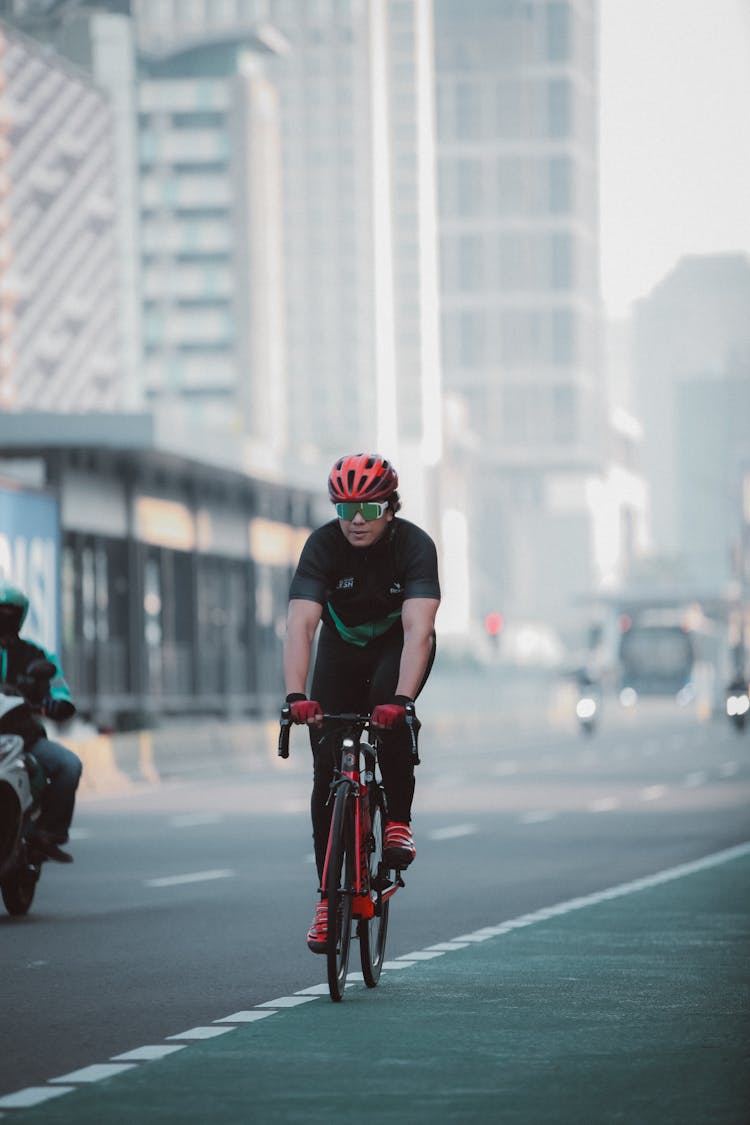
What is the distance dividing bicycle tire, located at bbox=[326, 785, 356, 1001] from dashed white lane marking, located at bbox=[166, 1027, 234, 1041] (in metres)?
0.52

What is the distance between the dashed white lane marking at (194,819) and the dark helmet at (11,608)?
10.9 m

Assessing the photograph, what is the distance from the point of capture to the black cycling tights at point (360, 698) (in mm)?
9672

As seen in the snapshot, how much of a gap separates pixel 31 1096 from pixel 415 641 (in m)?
2.88

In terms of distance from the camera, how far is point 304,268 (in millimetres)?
196625

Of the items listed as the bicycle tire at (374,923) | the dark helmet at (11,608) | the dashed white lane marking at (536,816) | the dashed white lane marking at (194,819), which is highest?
the dark helmet at (11,608)

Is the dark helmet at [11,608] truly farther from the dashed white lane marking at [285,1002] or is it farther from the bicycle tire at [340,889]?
the bicycle tire at [340,889]

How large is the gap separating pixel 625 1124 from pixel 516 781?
28.2 meters

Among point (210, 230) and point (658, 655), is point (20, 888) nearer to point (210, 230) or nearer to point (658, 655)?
point (658, 655)

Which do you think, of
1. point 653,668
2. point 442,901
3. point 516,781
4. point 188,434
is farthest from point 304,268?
point 442,901

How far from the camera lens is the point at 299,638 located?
31.1 feet

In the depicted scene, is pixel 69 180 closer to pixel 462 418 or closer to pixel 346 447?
pixel 346 447

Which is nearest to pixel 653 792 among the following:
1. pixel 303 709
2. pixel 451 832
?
pixel 451 832

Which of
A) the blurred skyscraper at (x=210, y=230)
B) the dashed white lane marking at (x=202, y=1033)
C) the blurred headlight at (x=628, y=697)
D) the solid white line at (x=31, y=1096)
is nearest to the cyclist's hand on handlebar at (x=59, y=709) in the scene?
the dashed white lane marking at (x=202, y=1033)

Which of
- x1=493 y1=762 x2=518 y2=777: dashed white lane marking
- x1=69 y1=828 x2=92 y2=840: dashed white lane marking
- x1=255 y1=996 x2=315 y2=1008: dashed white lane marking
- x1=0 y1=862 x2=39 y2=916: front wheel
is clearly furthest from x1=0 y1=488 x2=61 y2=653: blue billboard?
x1=255 y1=996 x2=315 y2=1008: dashed white lane marking
